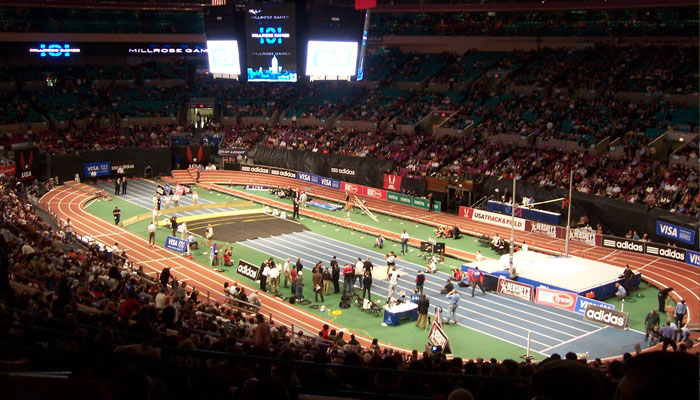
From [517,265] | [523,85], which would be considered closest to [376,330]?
[517,265]

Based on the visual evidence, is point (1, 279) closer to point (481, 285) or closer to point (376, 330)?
point (376, 330)

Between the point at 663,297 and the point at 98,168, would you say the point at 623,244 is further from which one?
the point at 98,168

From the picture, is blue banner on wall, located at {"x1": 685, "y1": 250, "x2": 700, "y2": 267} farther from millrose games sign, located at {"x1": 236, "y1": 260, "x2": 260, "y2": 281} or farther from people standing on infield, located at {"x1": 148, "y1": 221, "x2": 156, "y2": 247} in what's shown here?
people standing on infield, located at {"x1": 148, "y1": 221, "x2": 156, "y2": 247}

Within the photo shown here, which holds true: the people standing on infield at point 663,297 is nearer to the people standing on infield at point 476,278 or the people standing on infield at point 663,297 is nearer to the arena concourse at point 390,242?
the arena concourse at point 390,242

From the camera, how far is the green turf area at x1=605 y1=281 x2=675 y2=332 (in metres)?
23.3

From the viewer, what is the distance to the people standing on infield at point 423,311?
2236 centimetres

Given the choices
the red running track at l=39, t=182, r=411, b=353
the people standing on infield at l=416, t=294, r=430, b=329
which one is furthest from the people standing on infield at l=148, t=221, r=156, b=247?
the people standing on infield at l=416, t=294, r=430, b=329

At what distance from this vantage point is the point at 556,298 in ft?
81.7

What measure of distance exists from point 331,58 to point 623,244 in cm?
1694

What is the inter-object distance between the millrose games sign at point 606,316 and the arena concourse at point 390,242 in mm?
51


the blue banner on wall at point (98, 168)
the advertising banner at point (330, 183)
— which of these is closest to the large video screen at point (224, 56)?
the advertising banner at point (330, 183)

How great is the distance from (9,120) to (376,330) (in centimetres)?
3886

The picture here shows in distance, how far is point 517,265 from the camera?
27.8 metres

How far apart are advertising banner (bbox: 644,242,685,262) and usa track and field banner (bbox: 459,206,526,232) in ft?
22.7
